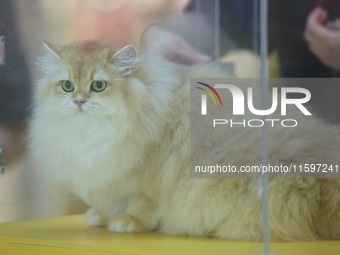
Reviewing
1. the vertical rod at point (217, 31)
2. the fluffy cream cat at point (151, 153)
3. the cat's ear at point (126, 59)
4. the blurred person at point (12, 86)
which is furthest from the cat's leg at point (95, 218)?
the vertical rod at point (217, 31)

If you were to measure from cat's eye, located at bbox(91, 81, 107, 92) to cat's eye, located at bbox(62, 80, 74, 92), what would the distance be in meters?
0.06

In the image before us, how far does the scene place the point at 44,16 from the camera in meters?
1.85

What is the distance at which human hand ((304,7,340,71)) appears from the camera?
5.03 ft

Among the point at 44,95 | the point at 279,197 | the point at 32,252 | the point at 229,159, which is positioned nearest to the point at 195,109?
the point at 229,159

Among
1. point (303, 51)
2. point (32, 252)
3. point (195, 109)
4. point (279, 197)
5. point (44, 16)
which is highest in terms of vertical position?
point (44, 16)

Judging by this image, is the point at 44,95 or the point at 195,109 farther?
the point at 44,95

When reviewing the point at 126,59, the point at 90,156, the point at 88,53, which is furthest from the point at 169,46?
the point at 90,156

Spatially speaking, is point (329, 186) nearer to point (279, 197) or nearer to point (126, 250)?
point (279, 197)

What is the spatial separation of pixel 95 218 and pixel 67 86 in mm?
387

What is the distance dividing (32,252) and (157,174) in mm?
381

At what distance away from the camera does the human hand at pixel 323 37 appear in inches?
60.4

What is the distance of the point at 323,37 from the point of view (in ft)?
5.06

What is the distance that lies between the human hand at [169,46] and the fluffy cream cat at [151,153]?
0.08 ft

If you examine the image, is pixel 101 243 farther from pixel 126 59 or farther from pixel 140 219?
Answer: pixel 126 59
